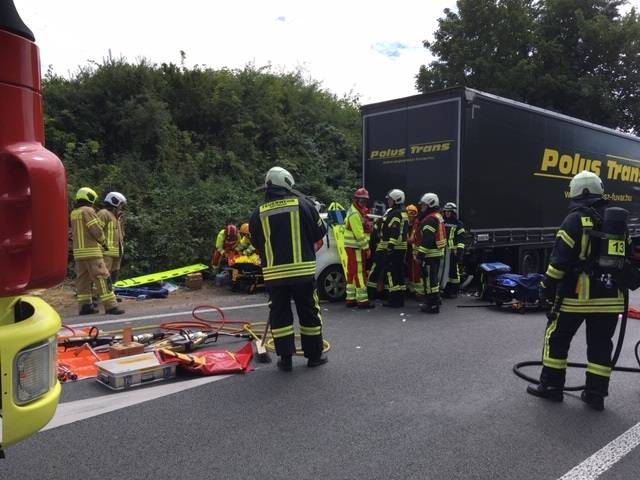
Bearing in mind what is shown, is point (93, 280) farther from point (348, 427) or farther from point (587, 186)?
point (587, 186)

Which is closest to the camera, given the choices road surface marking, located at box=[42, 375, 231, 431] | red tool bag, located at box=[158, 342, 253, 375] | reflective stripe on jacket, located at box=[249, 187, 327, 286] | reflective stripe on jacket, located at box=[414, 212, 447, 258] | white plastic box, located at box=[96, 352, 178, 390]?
road surface marking, located at box=[42, 375, 231, 431]

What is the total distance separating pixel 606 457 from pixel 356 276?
16.1 feet

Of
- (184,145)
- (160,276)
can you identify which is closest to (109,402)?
(160,276)

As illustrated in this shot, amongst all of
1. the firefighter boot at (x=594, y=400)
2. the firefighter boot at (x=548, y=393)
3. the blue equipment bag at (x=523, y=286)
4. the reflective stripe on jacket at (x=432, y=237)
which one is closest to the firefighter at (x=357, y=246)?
the reflective stripe on jacket at (x=432, y=237)

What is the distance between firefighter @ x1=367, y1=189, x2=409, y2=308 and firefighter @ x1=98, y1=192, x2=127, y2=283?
4.42 m

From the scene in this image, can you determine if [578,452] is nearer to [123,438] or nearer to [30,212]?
[123,438]

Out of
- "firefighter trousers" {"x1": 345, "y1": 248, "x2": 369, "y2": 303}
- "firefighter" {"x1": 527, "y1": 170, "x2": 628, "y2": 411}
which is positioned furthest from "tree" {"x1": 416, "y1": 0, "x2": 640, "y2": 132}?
"firefighter" {"x1": 527, "y1": 170, "x2": 628, "y2": 411}

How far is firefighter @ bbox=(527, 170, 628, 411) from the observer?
13.3ft

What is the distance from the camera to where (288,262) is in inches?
193

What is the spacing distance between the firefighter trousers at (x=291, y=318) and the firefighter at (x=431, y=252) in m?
3.24

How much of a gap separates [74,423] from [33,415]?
7.08ft

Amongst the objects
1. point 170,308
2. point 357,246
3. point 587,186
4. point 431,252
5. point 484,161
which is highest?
point 484,161

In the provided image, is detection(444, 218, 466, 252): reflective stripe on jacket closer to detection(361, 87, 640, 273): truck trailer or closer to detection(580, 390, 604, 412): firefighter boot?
detection(361, 87, 640, 273): truck trailer

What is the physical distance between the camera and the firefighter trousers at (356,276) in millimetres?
7902
